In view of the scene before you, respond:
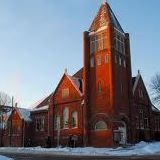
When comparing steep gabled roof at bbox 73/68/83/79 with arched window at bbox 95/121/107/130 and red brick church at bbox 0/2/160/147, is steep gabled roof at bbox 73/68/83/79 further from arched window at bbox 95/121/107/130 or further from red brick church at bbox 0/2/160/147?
arched window at bbox 95/121/107/130

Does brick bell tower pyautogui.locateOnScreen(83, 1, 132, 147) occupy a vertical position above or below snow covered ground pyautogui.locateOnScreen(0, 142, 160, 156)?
above

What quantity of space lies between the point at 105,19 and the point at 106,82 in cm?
1033

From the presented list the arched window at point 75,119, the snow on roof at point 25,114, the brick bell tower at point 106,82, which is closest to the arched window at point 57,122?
the arched window at point 75,119

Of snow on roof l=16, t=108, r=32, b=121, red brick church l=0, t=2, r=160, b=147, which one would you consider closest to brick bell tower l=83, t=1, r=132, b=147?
red brick church l=0, t=2, r=160, b=147

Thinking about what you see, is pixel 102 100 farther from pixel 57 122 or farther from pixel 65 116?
pixel 57 122

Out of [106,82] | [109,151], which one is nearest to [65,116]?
[106,82]

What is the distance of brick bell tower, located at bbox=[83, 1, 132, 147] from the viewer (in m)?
49.8

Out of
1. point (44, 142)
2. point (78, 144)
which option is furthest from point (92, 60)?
point (44, 142)

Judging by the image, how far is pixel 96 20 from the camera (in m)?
56.1

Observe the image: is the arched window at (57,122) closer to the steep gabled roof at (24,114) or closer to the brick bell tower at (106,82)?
the brick bell tower at (106,82)

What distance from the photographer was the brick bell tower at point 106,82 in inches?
1960

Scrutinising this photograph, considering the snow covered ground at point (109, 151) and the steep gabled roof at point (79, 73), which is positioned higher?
the steep gabled roof at point (79, 73)

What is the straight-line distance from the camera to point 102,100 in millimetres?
50938

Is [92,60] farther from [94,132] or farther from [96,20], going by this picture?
[94,132]
